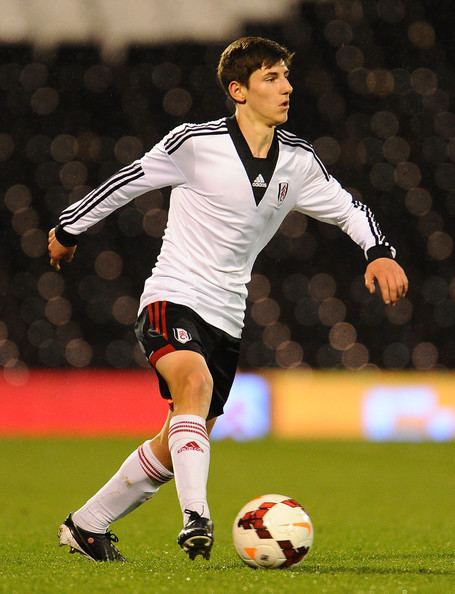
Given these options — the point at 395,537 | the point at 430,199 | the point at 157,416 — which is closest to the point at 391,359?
the point at 430,199

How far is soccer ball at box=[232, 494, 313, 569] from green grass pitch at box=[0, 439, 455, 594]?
5 cm

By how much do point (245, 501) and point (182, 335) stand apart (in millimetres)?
4374

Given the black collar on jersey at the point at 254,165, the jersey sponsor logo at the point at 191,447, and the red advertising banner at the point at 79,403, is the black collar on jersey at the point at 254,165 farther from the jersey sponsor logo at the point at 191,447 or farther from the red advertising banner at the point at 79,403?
the red advertising banner at the point at 79,403

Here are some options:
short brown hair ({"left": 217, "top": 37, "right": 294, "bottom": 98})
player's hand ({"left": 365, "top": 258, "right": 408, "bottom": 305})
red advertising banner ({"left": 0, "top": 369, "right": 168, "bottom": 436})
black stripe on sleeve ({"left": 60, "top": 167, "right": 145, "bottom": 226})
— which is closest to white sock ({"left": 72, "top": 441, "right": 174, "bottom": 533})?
black stripe on sleeve ({"left": 60, "top": 167, "right": 145, "bottom": 226})

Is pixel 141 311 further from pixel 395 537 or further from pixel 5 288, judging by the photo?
pixel 5 288

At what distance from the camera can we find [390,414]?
16.5 m

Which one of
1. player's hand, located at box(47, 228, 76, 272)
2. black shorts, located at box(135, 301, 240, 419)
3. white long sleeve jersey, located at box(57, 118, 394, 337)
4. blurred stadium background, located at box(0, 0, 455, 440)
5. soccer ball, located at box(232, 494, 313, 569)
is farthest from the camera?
blurred stadium background, located at box(0, 0, 455, 440)

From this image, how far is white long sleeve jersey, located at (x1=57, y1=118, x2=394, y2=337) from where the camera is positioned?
407 centimetres

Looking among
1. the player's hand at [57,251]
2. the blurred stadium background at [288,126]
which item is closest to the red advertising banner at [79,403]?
the blurred stadium background at [288,126]

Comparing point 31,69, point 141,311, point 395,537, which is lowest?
point 395,537

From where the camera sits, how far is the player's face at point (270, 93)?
4109 millimetres

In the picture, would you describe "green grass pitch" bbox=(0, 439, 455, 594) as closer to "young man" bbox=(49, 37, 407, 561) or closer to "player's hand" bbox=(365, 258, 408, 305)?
"young man" bbox=(49, 37, 407, 561)

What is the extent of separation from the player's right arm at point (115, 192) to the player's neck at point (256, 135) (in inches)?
10.7

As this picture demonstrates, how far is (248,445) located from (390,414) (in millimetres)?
2424
